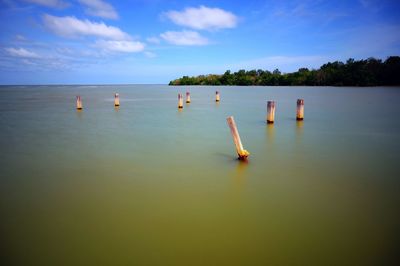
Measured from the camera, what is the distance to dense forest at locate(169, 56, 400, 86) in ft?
228

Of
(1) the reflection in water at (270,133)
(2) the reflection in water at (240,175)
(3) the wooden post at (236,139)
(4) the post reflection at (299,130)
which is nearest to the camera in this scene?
(2) the reflection in water at (240,175)

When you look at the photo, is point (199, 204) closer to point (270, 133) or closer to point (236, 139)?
point (236, 139)

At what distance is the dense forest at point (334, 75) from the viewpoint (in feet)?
228

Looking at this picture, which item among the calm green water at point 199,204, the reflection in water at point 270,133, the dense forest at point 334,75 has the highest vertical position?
the dense forest at point 334,75

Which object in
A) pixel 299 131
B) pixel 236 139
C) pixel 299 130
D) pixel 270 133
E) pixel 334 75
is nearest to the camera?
pixel 236 139

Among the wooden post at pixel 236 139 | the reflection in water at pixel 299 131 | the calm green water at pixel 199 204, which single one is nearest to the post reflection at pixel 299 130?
the reflection in water at pixel 299 131

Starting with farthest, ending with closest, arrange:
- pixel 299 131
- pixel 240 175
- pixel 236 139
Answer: pixel 299 131, pixel 236 139, pixel 240 175

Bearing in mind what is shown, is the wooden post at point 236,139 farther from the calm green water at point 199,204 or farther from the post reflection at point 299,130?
the post reflection at point 299,130

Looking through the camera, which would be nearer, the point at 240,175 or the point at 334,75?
the point at 240,175

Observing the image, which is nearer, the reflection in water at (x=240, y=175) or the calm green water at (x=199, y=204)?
the calm green water at (x=199, y=204)

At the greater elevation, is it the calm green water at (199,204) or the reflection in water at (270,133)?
the reflection in water at (270,133)

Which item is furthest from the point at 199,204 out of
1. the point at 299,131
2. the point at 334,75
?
the point at 334,75

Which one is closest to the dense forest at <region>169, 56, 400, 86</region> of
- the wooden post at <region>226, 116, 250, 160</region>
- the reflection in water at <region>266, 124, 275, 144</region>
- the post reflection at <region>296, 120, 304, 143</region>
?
the post reflection at <region>296, 120, 304, 143</region>

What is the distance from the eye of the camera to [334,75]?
260 feet
